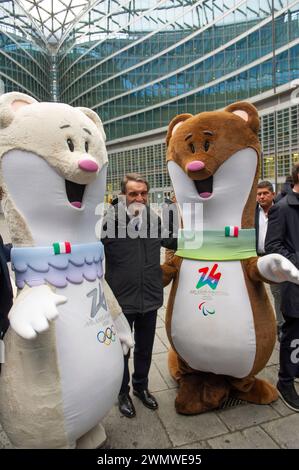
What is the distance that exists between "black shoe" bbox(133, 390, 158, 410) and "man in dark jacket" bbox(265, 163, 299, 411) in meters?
1.10

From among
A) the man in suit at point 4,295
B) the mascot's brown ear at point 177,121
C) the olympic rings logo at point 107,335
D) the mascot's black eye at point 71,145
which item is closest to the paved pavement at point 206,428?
the olympic rings logo at point 107,335

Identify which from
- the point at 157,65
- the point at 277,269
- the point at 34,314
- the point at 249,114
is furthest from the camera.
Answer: the point at 157,65

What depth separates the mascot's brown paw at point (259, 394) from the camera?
301 centimetres

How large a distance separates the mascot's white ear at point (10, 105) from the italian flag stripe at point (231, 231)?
1.65m

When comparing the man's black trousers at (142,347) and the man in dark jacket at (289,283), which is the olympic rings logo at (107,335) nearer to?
the man's black trousers at (142,347)

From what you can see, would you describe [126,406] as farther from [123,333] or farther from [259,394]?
[259,394]

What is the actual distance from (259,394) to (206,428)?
23.9 inches

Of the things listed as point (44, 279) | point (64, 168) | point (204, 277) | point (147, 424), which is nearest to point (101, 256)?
point (44, 279)

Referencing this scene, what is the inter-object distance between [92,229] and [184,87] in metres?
28.0

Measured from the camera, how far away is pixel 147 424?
2797 mm

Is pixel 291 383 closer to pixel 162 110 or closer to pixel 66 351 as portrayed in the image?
pixel 66 351

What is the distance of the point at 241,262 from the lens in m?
2.80

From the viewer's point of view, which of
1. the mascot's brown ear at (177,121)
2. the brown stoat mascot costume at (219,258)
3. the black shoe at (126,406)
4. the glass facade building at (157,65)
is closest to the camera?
the brown stoat mascot costume at (219,258)

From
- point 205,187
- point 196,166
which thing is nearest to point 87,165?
point 196,166
